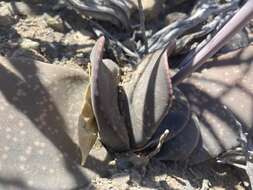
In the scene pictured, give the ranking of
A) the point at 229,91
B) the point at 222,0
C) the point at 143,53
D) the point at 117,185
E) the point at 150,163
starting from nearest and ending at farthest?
the point at 117,185 < the point at 150,163 < the point at 229,91 < the point at 143,53 < the point at 222,0

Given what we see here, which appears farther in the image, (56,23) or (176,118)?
(56,23)

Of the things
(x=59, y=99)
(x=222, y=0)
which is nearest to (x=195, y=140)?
(x=59, y=99)

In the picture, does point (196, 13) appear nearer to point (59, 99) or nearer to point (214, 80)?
point (214, 80)

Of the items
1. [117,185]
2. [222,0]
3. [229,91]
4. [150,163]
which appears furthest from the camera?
[222,0]

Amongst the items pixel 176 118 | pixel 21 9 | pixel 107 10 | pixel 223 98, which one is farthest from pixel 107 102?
pixel 21 9

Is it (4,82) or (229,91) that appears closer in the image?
(4,82)

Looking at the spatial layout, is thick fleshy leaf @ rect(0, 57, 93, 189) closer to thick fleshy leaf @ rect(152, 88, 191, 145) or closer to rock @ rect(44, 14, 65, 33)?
thick fleshy leaf @ rect(152, 88, 191, 145)

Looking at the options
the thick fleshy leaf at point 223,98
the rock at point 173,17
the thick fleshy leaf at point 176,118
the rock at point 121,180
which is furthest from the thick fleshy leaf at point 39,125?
the rock at point 173,17

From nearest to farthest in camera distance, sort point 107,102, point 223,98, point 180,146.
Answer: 1. point 107,102
2. point 180,146
3. point 223,98

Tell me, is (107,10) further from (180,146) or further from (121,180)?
(121,180)
